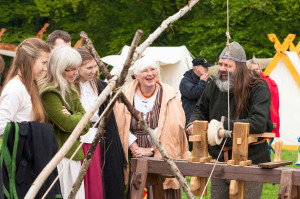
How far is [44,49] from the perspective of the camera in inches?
156

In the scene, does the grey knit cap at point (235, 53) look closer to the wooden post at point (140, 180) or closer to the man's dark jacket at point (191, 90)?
the wooden post at point (140, 180)

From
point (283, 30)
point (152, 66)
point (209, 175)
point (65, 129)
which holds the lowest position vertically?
point (209, 175)

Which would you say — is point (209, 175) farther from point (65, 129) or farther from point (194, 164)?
point (65, 129)

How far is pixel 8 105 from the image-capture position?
3730 millimetres

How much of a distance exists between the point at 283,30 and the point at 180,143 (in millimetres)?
13194

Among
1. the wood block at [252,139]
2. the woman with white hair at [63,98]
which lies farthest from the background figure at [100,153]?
the wood block at [252,139]

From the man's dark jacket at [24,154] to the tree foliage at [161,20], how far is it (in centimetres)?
1364

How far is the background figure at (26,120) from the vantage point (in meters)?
3.66

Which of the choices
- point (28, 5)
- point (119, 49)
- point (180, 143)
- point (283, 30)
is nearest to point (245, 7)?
point (283, 30)

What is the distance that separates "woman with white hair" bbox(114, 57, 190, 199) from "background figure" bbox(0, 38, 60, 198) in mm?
1219

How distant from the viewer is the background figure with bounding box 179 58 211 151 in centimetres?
817

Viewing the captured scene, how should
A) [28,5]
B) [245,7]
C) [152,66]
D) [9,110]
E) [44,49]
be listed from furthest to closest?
[28,5], [245,7], [152,66], [44,49], [9,110]

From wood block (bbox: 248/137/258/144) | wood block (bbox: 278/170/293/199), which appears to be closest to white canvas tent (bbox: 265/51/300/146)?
wood block (bbox: 248/137/258/144)

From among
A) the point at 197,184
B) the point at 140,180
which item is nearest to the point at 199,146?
the point at 197,184
